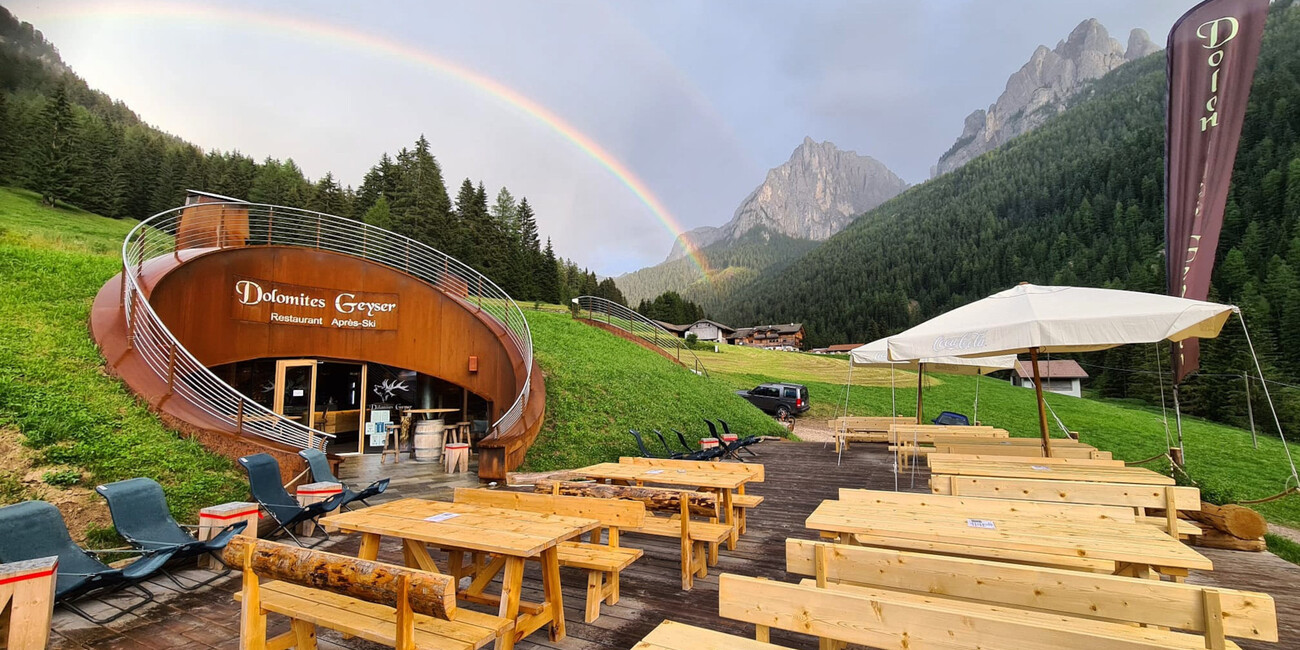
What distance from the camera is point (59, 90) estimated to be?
149 feet

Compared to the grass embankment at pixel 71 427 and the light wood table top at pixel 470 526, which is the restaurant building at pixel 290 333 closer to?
the grass embankment at pixel 71 427

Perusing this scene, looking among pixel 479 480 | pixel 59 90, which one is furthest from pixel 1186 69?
pixel 59 90

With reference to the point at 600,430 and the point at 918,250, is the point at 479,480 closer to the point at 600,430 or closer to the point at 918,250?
the point at 600,430

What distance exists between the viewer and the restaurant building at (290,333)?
26.1 ft

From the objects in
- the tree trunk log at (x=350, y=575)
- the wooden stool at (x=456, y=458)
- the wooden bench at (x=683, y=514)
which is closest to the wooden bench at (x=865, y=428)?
the wooden stool at (x=456, y=458)

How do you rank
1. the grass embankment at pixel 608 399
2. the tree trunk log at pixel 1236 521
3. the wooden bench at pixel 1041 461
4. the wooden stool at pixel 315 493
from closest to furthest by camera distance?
the tree trunk log at pixel 1236 521
the wooden bench at pixel 1041 461
the wooden stool at pixel 315 493
the grass embankment at pixel 608 399

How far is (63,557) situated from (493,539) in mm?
3574

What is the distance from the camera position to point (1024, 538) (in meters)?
3.17

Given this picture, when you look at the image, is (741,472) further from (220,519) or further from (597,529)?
(220,519)

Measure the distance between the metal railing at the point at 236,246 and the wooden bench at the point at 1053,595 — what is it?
25.5ft

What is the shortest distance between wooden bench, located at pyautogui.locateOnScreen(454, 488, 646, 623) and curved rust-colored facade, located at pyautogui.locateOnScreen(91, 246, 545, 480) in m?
4.95

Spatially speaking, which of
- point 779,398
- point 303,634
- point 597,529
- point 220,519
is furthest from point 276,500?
point 779,398

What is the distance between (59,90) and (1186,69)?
231 ft

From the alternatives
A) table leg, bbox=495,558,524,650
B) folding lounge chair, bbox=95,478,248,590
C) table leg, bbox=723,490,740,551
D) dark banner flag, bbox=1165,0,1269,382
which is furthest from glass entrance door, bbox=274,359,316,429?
dark banner flag, bbox=1165,0,1269,382
